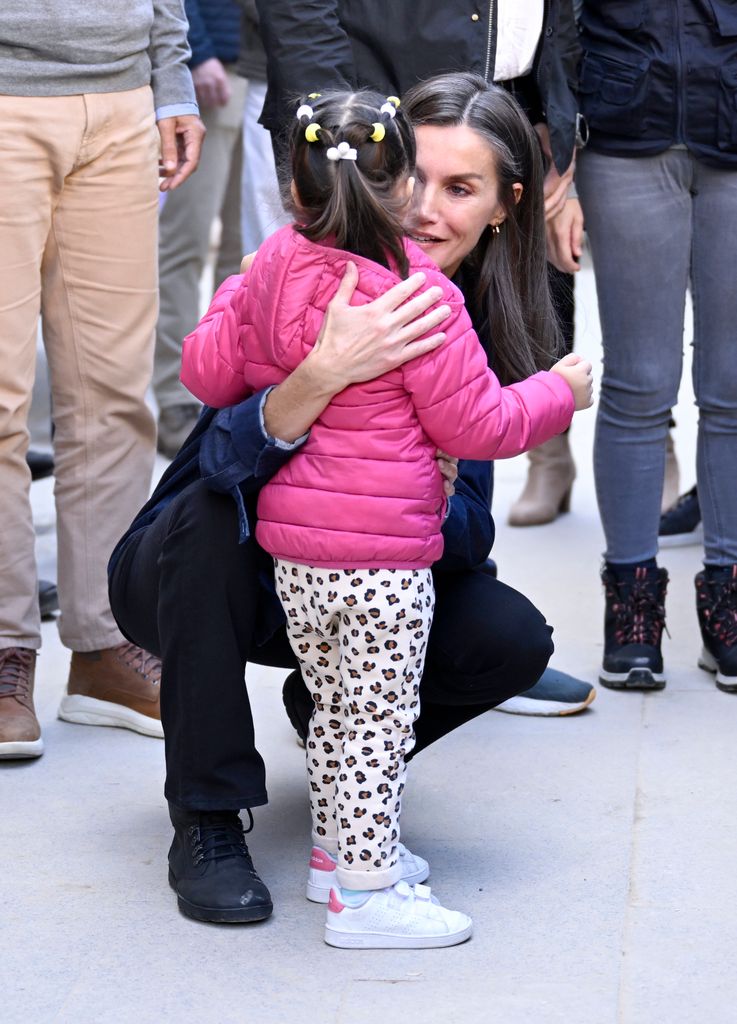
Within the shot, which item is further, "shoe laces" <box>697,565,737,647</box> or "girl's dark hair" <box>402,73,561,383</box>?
"shoe laces" <box>697,565,737,647</box>

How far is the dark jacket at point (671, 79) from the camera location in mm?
2941

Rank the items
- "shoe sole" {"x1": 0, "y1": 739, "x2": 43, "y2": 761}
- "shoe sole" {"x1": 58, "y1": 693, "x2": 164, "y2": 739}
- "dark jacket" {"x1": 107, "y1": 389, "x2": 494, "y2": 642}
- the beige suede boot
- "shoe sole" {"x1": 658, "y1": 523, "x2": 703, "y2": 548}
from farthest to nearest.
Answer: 1. the beige suede boot
2. "shoe sole" {"x1": 658, "y1": 523, "x2": 703, "y2": 548}
3. "shoe sole" {"x1": 58, "y1": 693, "x2": 164, "y2": 739}
4. "shoe sole" {"x1": 0, "y1": 739, "x2": 43, "y2": 761}
5. "dark jacket" {"x1": 107, "y1": 389, "x2": 494, "y2": 642}

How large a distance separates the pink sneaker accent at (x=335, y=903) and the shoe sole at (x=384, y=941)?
27 mm

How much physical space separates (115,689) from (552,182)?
50.8 inches

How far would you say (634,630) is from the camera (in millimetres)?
3176

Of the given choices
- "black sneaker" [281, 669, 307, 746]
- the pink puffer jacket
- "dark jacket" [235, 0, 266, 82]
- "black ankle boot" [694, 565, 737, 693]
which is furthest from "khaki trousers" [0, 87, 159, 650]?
"dark jacket" [235, 0, 266, 82]

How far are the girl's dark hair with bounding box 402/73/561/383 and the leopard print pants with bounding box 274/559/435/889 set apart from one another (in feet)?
1.79

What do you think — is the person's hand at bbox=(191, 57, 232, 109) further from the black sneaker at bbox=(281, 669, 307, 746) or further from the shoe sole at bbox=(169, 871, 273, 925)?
the shoe sole at bbox=(169, 871, 273, 925)

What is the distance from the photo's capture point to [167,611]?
86.8 inches

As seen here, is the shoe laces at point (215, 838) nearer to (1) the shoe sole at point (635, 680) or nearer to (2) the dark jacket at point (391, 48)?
(1) the shoe sole at point (635, 680)

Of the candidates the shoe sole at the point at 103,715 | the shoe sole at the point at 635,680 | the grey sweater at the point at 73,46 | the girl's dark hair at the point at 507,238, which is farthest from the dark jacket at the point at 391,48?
the shoe sole at the point at 103,715

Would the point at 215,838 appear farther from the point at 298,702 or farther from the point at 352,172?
the point at 352,172

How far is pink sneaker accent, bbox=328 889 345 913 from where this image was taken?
7.04ft

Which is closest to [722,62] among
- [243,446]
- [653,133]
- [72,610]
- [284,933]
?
[653,133]
